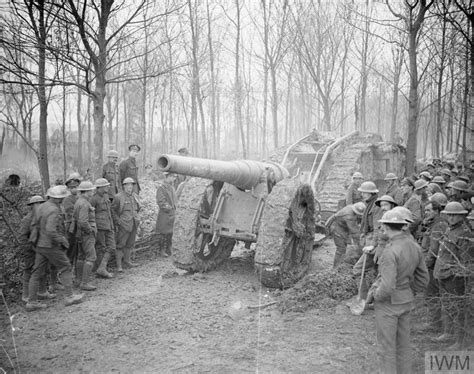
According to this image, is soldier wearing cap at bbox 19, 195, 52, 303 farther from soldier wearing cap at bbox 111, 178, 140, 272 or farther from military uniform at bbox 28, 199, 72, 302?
soldier wearing cap at bbox 111, 178, 140, 272

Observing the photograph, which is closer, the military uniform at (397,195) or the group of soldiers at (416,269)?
the group of soldiers at (416,269)

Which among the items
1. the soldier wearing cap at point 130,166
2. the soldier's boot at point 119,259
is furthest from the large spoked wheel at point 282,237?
the soldier wearing cap at point 130,166

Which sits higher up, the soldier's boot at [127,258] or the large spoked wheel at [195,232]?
the large spoked wheel at [195,232]

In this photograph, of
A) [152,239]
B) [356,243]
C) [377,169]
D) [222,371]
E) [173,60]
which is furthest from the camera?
[173,60]

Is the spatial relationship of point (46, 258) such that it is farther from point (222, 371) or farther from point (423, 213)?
point (423, 213)

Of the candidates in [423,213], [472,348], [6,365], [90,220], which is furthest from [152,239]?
[472,348]

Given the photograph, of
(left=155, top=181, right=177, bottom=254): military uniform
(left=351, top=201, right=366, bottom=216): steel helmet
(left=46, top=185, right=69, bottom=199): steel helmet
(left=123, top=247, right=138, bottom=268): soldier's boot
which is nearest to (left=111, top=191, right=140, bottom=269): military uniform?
(left=123, top=247, right=138, bottom=268): soldier's boot

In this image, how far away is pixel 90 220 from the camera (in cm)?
659

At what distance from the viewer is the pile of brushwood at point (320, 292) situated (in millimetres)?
5695

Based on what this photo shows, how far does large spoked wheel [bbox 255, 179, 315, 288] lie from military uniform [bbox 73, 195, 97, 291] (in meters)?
2.64

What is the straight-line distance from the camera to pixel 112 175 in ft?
27.7

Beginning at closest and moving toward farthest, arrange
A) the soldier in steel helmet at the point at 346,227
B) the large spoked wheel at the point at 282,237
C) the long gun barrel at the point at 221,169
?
the long gun barrel at the point at 221,169, the large spoked wheel at the point at 282,237, the soldier in steel helmet at the point at 346,227

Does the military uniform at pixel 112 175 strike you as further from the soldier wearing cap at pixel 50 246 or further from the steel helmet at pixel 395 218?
the steel helmet at pixel 395 218

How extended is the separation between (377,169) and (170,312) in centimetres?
1152
